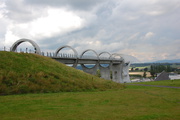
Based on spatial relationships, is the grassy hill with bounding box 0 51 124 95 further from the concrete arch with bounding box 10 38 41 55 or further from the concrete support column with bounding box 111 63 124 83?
the concrete support column with bounding box 111 63 124 83

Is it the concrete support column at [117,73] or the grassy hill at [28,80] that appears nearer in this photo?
the grassy hill at [28,80]

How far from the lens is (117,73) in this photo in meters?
107

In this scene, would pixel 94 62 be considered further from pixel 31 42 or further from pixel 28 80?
pixel 28 80

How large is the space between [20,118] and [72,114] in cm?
293

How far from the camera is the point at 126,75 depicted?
113250mm

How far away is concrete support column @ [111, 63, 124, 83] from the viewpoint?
105m

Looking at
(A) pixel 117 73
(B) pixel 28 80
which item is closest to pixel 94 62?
(A) pixel 117 73

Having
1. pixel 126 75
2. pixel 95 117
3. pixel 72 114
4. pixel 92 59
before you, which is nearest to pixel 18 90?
pixel 72 114

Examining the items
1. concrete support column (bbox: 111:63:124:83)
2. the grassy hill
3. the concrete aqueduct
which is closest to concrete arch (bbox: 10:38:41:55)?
the concrete aqueduct

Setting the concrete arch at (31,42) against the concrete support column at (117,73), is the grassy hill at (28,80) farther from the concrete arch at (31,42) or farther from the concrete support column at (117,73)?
the concrete support column at (117,73)

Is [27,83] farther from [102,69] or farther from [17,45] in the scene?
[102,69]

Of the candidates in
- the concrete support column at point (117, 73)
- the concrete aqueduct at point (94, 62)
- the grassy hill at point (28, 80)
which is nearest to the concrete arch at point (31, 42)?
the concrete aqueduct at point (94, 62)

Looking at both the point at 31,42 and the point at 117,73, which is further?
the point at 117,73

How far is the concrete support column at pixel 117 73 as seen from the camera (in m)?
105
